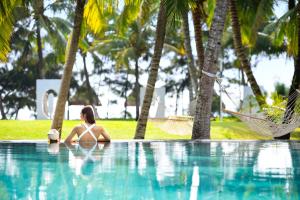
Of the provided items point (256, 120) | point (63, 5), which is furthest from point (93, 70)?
point (256, 120)

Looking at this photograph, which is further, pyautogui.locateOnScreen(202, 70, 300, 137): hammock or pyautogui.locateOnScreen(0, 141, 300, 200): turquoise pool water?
pyautogui.locateOnScreen(202, 70, 300, 137): hammock

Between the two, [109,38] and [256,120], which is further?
[109,38]

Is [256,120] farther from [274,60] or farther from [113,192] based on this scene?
[274,60]

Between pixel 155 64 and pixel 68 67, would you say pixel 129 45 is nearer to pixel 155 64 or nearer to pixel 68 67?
pixel 155 64

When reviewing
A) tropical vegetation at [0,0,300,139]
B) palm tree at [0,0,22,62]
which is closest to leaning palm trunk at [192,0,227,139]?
tropical vegetation at [0,0,300,139]

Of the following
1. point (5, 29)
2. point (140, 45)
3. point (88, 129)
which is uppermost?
point (140, 45)

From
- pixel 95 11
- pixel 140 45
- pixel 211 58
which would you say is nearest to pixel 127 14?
pixel 95 11

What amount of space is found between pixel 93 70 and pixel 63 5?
13140 millimetres

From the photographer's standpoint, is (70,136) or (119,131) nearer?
(70,136)

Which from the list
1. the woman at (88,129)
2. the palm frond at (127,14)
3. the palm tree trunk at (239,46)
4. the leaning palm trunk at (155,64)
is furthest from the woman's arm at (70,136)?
the palm tree trunk at (239,46)

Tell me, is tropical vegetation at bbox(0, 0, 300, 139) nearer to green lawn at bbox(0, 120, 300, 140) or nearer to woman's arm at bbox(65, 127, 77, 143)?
green lawn at bbox(0, 120, 300, 140)

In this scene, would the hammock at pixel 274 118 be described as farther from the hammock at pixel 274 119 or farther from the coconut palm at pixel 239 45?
the coconut palm at pixel 239 45

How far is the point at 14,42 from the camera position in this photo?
1359 inches

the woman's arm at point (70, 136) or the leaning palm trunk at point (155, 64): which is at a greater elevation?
the leaning palm trunk at point (155, 64)
